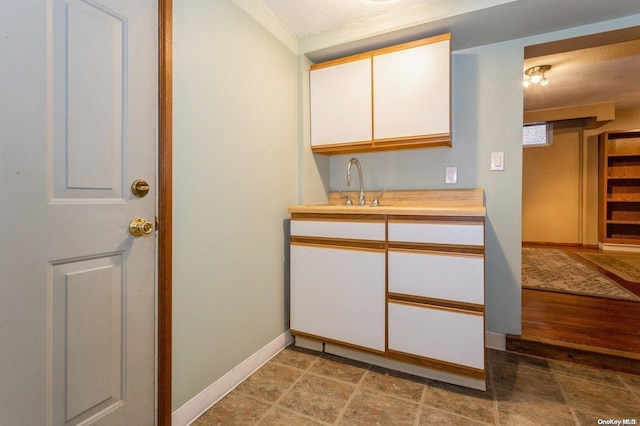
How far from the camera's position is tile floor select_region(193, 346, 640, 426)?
1.35 m

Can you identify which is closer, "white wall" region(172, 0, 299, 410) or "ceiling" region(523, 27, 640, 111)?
"white wall" region(172, 0, 299, 410)

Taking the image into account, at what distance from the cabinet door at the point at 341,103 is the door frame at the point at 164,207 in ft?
3.74

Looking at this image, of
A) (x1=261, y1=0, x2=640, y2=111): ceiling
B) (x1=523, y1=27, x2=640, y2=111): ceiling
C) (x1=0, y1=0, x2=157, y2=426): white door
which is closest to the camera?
(x1=0, y1=0, x2=157, y2=426): white door

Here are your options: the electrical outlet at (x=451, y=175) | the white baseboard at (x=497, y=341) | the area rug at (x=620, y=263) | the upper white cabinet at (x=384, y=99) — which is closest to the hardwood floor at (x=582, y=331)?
the white baseboard at (x=497, y=341)

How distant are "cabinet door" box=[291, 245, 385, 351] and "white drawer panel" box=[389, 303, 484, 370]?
97 millimetres

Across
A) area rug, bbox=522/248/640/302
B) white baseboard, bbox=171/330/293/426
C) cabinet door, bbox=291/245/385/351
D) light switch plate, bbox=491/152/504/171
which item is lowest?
white baseboard, bbox=171/330/293/426

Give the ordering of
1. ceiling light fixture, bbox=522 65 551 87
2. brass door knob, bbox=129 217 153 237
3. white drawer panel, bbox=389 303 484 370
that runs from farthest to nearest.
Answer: ceiling light fixture, bbox=522 65 551 87 < white drawer panel, bbox=389 303 484 370 < brass door knob, bbox=129 217 153 237

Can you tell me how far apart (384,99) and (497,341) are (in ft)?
5.91

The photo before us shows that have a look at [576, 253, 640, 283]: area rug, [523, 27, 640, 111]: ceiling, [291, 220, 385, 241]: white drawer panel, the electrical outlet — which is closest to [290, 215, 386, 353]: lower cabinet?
[291, 220, 385, 241]: white drawer panel

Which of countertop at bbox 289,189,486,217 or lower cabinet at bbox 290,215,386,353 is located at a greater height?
countertop at bbox 289,189,486,217

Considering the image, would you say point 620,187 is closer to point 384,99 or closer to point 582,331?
point 582,331

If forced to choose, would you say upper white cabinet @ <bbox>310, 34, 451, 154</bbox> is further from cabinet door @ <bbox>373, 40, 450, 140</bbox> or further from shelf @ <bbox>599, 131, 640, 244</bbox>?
shelf @ <bbox>599, 131, 640, 244</bbox>

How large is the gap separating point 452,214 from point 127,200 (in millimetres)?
1471

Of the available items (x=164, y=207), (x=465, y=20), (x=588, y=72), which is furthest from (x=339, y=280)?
(x=588, y=72)
